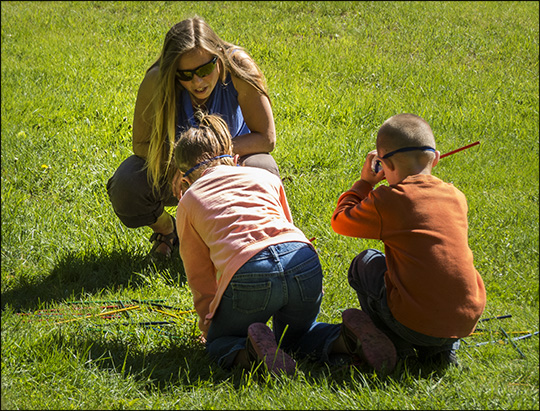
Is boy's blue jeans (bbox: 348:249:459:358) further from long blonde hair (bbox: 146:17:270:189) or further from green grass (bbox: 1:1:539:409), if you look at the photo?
long blonde hair (bbox: 146:17:270:189)

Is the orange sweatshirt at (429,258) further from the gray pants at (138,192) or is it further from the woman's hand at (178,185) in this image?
the gray pants at (138,192)

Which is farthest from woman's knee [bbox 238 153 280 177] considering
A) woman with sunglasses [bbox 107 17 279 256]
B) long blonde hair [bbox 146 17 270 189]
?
long blonde hair [bbox 146 17 270 189]

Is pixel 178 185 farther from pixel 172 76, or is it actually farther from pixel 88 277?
pixel 88 277

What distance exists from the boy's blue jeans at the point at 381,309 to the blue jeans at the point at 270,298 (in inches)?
8.6

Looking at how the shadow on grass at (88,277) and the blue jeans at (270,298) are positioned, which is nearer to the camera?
the blue jeans at (270,298)

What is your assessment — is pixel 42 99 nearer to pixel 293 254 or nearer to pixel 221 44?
pixel 221 44

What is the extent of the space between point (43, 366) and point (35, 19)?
673 cm

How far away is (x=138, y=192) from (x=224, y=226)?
1.23m

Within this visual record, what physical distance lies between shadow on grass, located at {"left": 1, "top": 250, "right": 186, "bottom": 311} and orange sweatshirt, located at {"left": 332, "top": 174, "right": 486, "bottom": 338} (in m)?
1.52

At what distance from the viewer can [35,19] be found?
8.12m

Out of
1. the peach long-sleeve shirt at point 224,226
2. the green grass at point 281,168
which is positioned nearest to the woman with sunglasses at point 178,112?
the green grass at point 281,168

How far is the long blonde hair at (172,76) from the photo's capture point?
3498 mm

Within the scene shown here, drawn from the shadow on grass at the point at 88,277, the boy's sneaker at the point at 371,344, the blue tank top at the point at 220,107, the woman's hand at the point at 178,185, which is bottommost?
the shadow on grass at the point at 88,277

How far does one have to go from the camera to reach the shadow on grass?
348 cm
